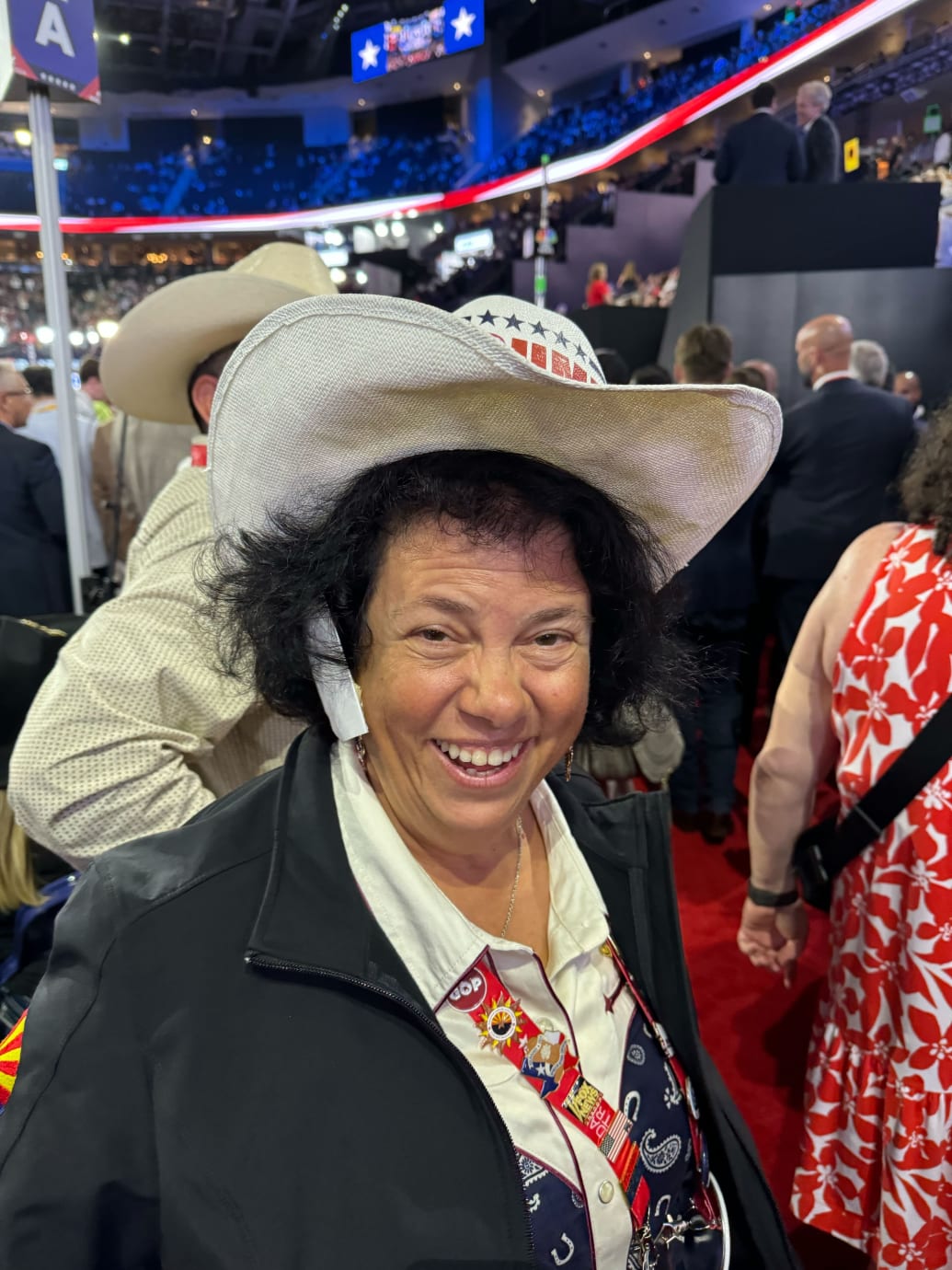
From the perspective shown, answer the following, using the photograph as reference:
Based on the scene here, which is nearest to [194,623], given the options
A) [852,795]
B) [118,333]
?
[118,333]

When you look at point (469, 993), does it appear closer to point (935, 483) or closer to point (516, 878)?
point (516, 878)

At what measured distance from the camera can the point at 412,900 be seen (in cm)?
91

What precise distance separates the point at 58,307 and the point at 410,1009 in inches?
79.1

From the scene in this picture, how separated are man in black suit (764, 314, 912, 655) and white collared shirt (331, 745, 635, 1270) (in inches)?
124

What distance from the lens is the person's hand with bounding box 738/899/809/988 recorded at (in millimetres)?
1857

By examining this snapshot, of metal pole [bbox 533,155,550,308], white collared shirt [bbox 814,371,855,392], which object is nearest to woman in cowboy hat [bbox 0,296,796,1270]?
white collared shirt [bbox 814,371,855,392]

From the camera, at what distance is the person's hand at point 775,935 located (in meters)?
1.86

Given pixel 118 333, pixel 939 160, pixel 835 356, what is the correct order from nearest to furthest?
pixel 118 333, pixel 835 356, pixel 939 160

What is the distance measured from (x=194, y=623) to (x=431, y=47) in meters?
2.36

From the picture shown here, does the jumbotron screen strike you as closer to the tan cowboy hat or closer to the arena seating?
the tan cowboy hat

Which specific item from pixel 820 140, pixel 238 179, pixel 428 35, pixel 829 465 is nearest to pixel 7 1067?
pixel 428 35

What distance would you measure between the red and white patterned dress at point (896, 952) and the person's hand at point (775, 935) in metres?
0.20

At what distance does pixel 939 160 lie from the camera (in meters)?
5.85

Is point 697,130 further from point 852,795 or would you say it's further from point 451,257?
point 852,795
